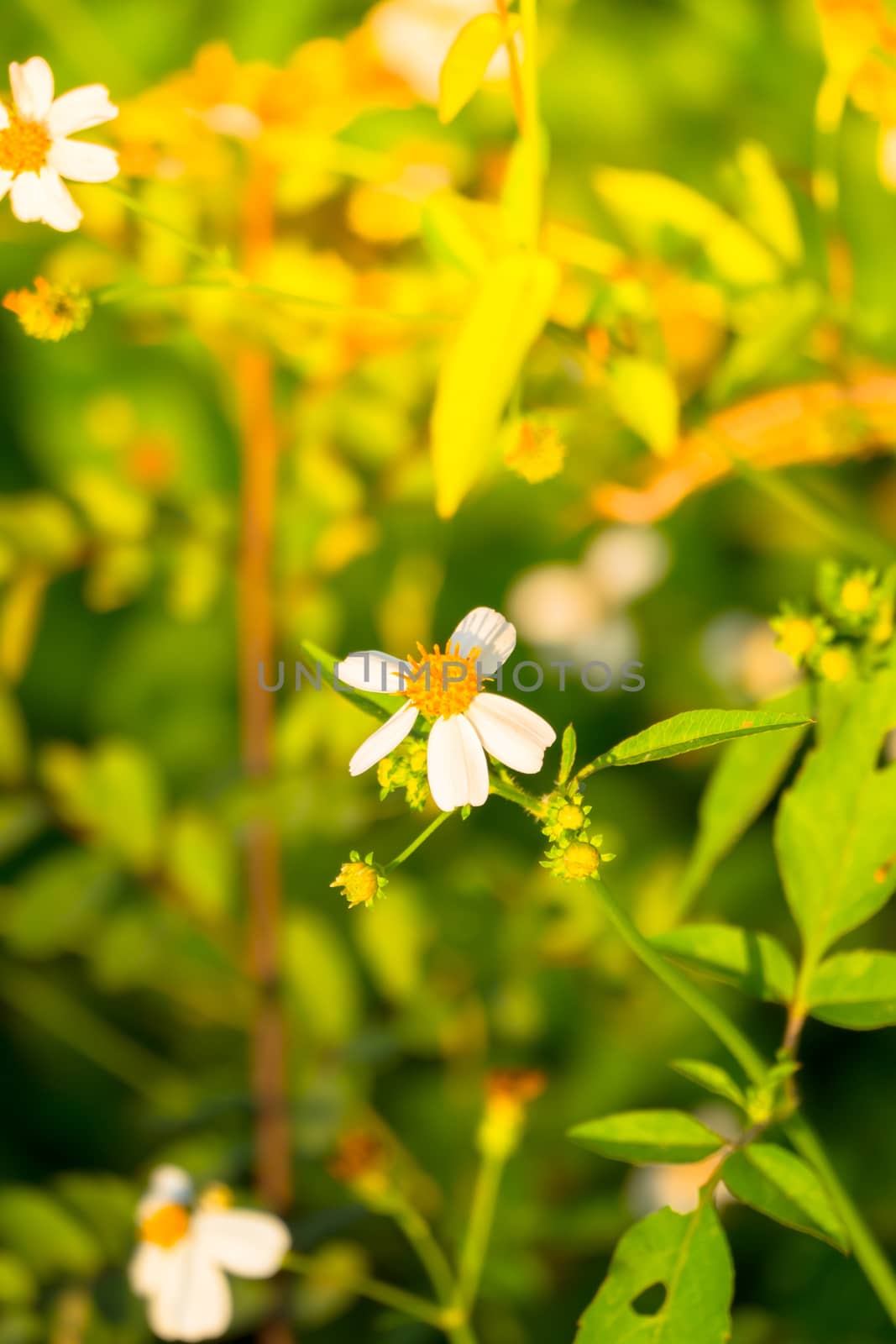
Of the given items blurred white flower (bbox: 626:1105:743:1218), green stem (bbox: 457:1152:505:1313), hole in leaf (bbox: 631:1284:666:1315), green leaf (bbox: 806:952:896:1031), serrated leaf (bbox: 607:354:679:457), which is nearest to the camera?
green leaf (bbox: 806:952:896:1031)

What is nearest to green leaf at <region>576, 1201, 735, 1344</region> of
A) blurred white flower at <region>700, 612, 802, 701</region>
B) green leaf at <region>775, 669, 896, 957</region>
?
green leaf at <region>775, 669, 896, 957</region>

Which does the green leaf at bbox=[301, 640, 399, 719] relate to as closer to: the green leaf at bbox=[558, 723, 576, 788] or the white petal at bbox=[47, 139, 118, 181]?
the green leaf at bbox=[558, 723, 576, 788]

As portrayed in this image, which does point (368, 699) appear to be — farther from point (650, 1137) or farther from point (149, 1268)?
point (149, 1268)

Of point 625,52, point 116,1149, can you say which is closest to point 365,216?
point 625,52

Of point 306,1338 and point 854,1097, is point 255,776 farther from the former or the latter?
point 854,1097

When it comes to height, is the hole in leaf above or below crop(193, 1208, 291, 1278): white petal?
below

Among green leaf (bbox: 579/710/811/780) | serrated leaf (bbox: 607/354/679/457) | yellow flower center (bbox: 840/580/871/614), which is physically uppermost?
serrated leaf (bbox: 607/354/679/457)

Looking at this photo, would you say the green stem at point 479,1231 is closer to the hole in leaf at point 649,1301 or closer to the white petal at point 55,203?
the hole in leaf at point 649,1301
